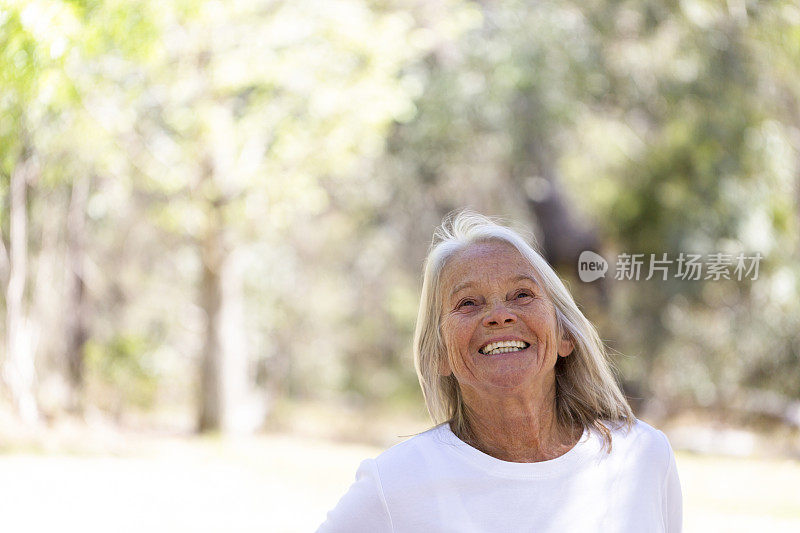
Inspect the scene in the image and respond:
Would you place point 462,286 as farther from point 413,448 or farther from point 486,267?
point 413,448

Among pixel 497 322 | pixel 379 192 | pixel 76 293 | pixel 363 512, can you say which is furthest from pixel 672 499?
pixel 76 293

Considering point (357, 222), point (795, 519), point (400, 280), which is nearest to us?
point (795, 519)

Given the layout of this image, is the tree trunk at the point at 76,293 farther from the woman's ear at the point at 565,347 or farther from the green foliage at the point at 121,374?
the woman's ear at the point at 565,347

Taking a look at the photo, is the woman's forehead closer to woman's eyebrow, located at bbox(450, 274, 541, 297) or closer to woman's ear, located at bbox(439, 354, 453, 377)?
woman's eyebrow, located at bbox(450, 274, 541, 297)

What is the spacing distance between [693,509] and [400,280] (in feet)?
27.8

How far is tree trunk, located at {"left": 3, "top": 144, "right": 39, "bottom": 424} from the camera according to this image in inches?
312

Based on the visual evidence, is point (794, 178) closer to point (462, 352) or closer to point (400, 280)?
point (400, 280)

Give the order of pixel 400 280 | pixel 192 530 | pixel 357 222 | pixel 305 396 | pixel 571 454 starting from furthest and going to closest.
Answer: pixel 305 396 < pixel 400 280 < pixel 357 222 < pixel 192 530 < pixel 571 454

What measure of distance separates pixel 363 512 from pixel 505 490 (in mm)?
218

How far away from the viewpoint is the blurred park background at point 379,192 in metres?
6.64

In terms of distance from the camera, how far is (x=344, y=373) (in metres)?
16.8

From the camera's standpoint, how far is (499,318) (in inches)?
60.5

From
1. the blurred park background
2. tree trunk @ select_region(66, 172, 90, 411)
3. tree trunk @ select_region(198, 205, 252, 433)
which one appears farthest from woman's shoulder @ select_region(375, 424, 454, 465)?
tree trunk @ select_region(66, 172, 90, 411)

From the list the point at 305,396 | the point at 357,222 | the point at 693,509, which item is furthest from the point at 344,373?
the point at 693,509
